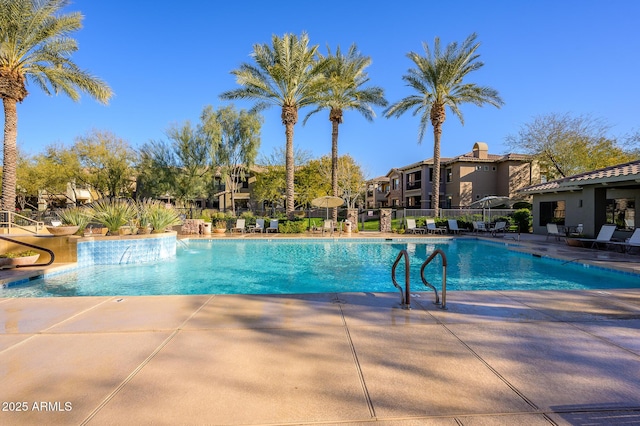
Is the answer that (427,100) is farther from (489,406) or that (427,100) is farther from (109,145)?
(109,145)

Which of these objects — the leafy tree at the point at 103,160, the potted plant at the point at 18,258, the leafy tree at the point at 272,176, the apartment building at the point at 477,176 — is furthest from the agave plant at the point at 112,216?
the apartment building at the point at 477,176

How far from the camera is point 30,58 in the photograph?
15594 mm

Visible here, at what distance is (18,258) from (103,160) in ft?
92.5

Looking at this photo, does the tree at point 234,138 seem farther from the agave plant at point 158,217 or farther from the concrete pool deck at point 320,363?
the concrete pool deck at point 320,363

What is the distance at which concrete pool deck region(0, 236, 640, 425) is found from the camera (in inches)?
93.4

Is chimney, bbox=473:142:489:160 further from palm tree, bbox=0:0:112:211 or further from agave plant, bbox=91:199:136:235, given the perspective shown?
agave plant, bbox=91:199:136:235

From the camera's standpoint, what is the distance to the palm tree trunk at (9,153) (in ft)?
49.4

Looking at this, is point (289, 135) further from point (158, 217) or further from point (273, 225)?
point (158, 217)

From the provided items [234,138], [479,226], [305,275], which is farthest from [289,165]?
[234,138]

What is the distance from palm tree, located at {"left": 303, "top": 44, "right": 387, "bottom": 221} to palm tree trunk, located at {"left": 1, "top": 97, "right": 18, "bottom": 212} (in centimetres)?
1527

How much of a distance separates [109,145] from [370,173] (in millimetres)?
27527

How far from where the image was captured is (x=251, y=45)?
19453mm

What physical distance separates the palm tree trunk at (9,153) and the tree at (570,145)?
37967 mm

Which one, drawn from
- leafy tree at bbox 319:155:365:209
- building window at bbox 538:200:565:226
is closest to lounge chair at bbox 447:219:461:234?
building window at bbox 538:200:565:226
